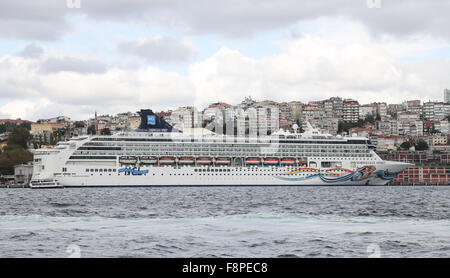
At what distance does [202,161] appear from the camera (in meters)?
69.2

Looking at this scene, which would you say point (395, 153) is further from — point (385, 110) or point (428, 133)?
point (385, 110)

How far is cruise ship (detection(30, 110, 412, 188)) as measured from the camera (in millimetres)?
65688

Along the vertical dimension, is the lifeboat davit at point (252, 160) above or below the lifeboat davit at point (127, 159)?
below

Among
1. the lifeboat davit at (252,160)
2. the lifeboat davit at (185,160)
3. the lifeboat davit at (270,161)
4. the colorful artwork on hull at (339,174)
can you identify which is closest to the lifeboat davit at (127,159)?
the lifeboat davit at (185,160)

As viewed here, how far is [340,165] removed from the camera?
71750 mm

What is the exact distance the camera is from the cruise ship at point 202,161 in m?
65.7

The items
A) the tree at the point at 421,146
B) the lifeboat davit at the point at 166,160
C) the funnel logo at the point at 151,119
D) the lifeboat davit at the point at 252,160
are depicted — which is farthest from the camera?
the tree at the point at 421,146

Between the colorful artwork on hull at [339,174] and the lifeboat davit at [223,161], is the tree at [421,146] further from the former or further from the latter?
the lifeboat davit at [223,161]

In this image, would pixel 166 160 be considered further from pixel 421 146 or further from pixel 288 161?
pixel 421 146

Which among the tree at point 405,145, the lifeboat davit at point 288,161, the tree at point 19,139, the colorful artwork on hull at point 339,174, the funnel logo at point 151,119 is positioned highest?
the funnel logo at point 151,119

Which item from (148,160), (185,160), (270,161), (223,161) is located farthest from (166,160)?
(270,161)

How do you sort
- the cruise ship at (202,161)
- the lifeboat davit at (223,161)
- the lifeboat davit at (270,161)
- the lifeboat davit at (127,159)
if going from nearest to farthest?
the cruise ship at (202,161), the lifeboat davit at (127,159), the lifeboat davit at (223,161), the lifeboat davit at (270,161)

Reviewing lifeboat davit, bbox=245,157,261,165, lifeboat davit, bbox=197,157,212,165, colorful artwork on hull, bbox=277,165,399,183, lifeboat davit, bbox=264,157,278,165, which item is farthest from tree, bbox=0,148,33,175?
colorful artwork on hull, bbox=277,165,399,183
